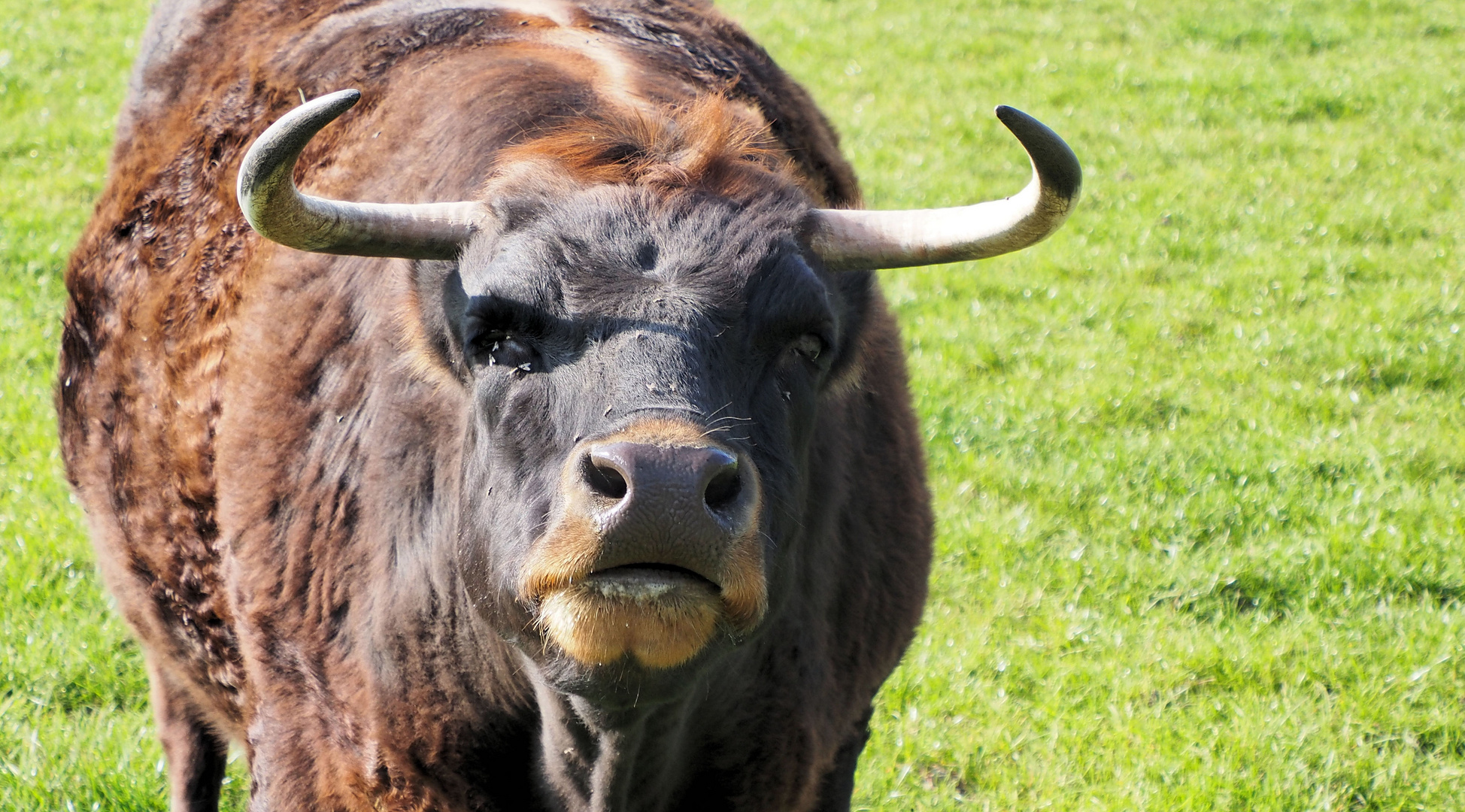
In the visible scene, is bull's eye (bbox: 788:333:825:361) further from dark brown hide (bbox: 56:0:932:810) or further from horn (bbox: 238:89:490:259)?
horn (bbox: 238:89:490:259)

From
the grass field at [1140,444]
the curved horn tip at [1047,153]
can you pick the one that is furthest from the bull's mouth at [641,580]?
the grass field at [1140,444]

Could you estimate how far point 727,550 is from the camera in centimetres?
250

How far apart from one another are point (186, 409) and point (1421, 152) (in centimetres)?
952

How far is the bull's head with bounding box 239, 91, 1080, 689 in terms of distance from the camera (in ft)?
8.14

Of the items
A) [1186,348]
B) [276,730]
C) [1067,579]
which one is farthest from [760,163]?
[1186,348]

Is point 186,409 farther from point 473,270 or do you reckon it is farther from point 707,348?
point 707,348

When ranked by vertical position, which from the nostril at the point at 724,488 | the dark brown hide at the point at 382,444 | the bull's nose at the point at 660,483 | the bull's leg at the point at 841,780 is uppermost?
the bull's nose at the point at 660,483

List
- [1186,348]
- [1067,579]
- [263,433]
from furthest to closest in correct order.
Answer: [1186,348] → [1067,579] → [263,433]

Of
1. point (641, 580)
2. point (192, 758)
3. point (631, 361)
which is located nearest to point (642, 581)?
point (641, 580)

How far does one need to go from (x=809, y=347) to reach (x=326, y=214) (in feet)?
3.39

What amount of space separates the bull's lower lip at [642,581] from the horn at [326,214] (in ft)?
2.88

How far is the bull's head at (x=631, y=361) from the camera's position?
2.48 meters

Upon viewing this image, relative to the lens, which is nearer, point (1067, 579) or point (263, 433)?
point (263, 433)

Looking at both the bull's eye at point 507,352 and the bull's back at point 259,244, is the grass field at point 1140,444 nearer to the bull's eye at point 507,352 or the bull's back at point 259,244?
the bull's back at point 259,244
